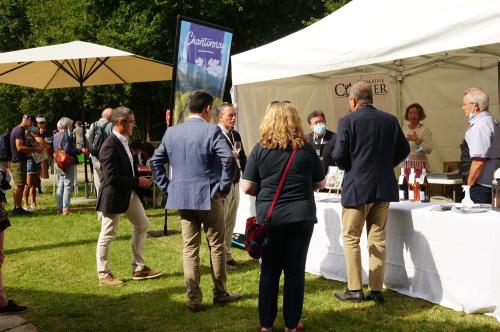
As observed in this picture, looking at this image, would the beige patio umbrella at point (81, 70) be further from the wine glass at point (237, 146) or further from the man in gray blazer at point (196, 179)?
the man in gray blazer at point (196, 179)

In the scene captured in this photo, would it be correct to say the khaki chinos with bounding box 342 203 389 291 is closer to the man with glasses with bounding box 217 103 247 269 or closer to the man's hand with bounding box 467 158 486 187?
the man's hand with bounding box 467 158 486 187

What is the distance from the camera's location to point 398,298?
16.0ft

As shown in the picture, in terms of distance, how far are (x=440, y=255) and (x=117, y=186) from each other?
2841 mm

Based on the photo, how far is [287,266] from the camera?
12.8 ft

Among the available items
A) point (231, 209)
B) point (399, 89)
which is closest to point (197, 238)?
point (231, 209)

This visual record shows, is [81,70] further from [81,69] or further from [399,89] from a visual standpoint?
[399,89]

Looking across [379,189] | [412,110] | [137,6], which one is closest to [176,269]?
[379,189]

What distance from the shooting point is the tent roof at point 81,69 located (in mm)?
9656

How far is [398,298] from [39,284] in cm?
347

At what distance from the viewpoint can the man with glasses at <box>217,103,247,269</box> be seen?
5.75m

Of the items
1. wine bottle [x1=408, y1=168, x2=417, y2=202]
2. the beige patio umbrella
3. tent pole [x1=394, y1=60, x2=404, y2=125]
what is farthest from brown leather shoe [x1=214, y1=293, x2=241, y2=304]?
the beige patio umbrella

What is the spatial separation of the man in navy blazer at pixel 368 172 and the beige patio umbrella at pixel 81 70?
5696 mm

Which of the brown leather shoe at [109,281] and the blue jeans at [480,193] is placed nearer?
the blue jeans at [480,193]

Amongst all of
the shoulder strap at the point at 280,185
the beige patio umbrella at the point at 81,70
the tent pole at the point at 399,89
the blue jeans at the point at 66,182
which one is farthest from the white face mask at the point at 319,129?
the blue jeans at the point at 66,182
